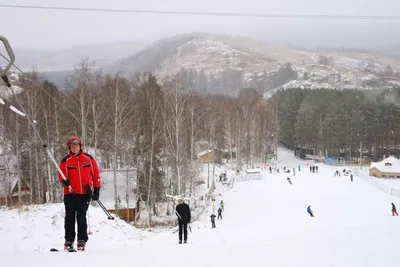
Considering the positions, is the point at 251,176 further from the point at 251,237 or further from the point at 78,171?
the point at 78,171

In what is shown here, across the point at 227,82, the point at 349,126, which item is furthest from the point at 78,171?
the point at 227,82

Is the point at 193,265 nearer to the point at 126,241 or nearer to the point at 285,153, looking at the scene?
the point at 126,241

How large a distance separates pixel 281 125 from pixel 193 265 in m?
81.4

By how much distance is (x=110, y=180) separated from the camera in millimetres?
28484

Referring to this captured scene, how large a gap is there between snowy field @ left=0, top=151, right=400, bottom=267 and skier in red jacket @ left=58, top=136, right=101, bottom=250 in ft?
2.53

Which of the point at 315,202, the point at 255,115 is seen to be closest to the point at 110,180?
the point at 315,202

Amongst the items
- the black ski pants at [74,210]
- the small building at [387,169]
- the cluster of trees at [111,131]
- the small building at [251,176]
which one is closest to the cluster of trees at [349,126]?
the small building at [387,169]

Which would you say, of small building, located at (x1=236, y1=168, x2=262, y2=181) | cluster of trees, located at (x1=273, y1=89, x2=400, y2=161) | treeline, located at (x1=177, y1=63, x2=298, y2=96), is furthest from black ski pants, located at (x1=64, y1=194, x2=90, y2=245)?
treeline, located at (x1=177, y1=63, x2=298, y2=96)

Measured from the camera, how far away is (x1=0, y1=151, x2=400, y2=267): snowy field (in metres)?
6.17

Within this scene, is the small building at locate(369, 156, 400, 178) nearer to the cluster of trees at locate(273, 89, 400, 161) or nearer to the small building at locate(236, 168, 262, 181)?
the cluster of trees at locate(273, 89, 400, 161)

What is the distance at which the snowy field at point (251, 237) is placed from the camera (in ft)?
20.2

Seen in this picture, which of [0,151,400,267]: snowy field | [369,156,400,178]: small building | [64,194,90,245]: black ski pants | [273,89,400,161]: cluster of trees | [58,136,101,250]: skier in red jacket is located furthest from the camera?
[273,89,400,161]: cluster of trees

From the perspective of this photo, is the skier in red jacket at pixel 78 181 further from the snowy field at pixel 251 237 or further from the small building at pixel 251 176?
the small building at pixel 251 176

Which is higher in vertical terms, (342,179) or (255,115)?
(255,115)
